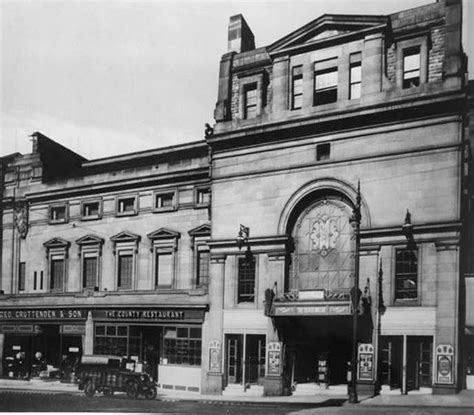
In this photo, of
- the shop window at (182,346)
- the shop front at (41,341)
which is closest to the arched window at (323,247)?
the shop window at (182,346)

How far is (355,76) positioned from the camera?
2570cm

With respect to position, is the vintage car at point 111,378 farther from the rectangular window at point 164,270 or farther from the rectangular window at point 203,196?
the rectangular window at point 203,196

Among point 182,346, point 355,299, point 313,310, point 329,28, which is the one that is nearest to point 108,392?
point 182,346

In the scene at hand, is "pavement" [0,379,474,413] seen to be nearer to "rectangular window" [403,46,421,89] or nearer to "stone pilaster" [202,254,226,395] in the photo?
"stone pilaster" [202,254,226,395]

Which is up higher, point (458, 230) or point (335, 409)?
point (458, 230)

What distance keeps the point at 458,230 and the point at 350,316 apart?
527 centimetres

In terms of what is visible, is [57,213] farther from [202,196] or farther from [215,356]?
[215,356]

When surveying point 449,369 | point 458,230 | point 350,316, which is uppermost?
point 458,230

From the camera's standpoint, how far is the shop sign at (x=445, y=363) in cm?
2223

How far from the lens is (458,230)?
22766 millimetres

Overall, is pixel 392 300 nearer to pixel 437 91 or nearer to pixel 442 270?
pixel 442 270

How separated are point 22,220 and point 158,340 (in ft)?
38.2

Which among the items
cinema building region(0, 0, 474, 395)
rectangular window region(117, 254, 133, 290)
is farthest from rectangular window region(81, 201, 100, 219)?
rectangular window region(117, 254, 133, 290)

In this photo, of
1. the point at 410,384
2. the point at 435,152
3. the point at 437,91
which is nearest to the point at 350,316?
the point at 410,384
